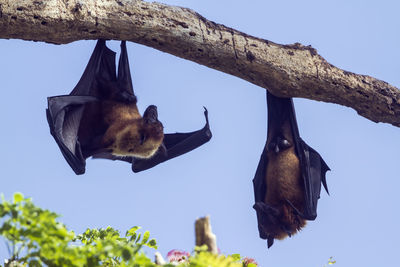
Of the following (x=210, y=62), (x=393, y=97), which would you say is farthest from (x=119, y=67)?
(x=393, y=97)

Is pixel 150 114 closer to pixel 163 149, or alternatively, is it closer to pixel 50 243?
pixel 163 149

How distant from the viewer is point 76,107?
6797mm

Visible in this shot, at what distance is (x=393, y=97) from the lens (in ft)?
23.0

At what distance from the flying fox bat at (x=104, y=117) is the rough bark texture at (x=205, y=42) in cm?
121

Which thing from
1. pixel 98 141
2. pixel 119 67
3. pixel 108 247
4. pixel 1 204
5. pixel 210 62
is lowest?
pixel 108 247

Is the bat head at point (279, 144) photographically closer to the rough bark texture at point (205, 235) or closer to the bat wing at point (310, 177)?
the bat wing at point (310, 177)

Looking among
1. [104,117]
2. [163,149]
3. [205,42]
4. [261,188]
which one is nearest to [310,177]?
[261,188]

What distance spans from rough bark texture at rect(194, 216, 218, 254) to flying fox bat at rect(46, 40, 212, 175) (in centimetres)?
347

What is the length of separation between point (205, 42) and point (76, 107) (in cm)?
182

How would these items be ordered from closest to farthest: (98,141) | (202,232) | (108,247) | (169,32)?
(108,247) < (202,232) < (169,32) < (98,141)

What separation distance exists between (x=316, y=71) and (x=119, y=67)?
245 centimetres

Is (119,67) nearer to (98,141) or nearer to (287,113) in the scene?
(98,141)

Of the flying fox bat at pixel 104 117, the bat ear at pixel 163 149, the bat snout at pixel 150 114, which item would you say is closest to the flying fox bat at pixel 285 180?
the flying fox bat at pixel 104 117

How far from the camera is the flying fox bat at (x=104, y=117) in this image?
674 cm
